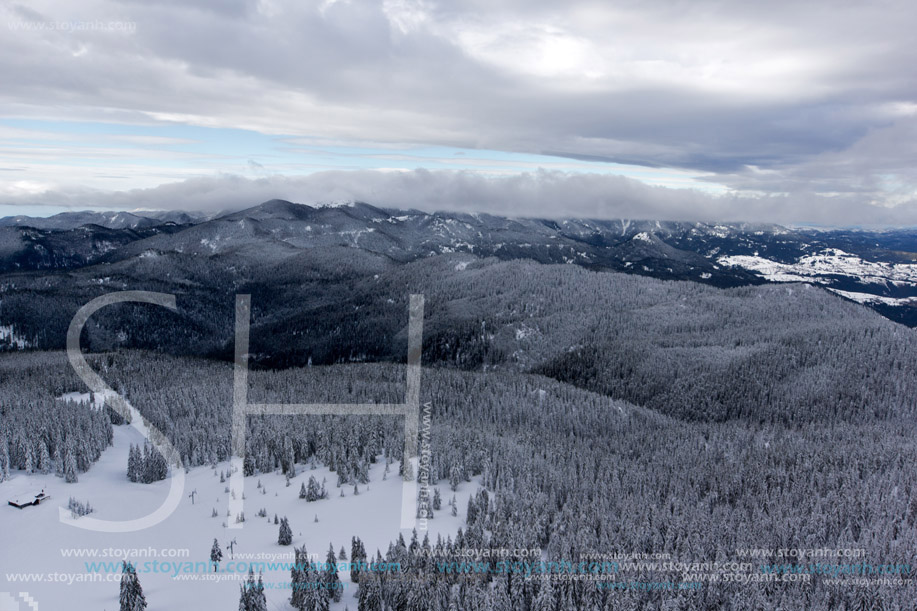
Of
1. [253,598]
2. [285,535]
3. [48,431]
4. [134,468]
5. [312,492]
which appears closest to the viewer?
[253,598]

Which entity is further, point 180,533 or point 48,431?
point 48,431

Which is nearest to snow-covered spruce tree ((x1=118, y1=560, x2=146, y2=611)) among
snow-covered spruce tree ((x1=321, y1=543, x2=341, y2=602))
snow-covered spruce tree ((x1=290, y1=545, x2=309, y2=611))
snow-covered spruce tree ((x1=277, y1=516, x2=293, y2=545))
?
snow-covered spruce tree ((x1=290, y1=545, x2=309, y2=611))

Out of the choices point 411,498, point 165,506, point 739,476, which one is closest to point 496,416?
point 739,476

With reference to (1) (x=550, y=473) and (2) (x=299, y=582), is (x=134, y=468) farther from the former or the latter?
(1) (x=550, y=473)

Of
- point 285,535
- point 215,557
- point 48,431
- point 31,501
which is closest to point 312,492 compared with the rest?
point 285,535

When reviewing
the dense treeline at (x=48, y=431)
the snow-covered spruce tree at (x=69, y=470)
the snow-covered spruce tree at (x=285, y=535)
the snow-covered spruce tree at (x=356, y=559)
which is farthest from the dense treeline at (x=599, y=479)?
the snow-covered spruce tree at (x=69, y=470)

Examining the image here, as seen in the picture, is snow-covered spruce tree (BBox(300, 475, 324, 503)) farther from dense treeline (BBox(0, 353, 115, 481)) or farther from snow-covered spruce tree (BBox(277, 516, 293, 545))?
dense treeline (BBox(0, 353, 115, 481))

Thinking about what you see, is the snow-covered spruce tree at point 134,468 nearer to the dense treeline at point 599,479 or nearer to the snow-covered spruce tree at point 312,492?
the dense treeline at point 599,479

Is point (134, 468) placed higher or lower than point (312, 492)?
lower
